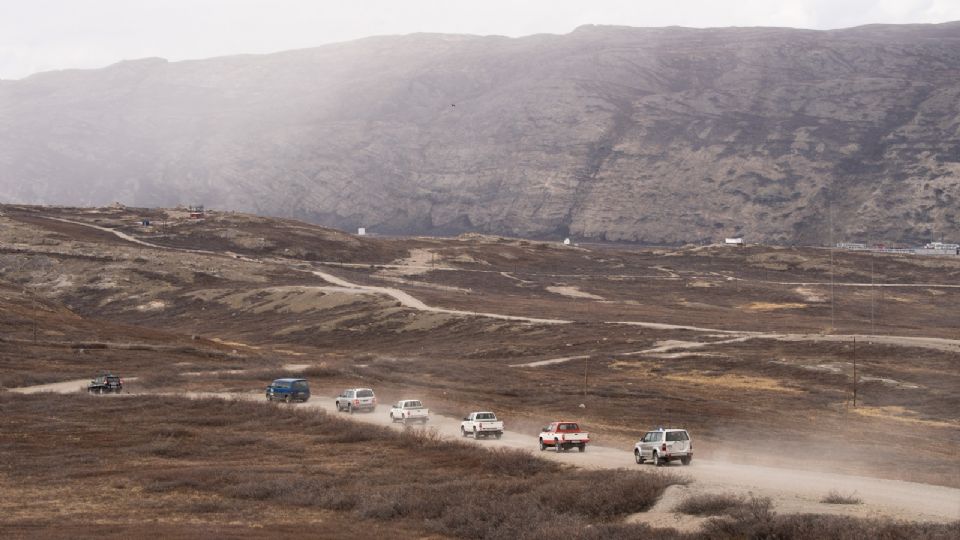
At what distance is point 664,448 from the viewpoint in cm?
3959

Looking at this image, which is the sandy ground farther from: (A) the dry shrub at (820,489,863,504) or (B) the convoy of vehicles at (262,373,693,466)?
(A) the dry shrub at (820,489,863,504)

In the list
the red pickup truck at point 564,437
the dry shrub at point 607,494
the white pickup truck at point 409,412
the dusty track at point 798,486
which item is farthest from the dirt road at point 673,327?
the dry shrub at point 607,494

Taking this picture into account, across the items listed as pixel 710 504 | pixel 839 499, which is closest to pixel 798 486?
pixel 839 499

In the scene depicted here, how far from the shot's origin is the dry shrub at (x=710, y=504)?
28292mm

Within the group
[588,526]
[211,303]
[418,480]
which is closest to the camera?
[588,526]

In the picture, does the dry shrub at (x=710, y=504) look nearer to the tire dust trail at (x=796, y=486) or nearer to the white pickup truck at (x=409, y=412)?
the tire dust trail at (x=796, y=486)

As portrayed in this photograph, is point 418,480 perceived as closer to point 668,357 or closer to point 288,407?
point 288,407

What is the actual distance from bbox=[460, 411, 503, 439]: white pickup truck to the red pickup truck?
186 inches

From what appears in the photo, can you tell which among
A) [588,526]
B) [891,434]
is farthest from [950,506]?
[891,434]

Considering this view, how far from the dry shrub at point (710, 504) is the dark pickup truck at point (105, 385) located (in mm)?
49958

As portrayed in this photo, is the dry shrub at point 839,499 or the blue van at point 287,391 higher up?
the dry shrub at point 839,499

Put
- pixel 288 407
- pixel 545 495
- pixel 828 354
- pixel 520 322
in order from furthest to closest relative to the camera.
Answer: pixel 520 322, pixel 828 354, pixel 288 407, pixel 545 495

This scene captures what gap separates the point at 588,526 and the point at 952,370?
75.4m

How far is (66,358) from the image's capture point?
89562 millimetres
